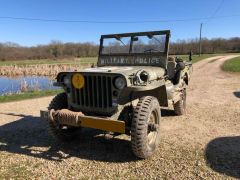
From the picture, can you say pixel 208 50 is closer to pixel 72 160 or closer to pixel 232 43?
pixel 232 43

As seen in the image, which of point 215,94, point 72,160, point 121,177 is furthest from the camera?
point 215,94

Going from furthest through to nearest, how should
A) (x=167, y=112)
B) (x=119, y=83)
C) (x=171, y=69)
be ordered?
(x=167, y=112)
(x=171, y=69)
(x=119, y=83)

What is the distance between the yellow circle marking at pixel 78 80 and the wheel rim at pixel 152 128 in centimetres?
132

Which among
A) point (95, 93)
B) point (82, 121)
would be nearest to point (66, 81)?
point (95, 93)

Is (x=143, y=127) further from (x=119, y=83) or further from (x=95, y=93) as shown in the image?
(x=95, y=93)

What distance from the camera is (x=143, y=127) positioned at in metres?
4.62

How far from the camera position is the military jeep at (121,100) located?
15.2ft

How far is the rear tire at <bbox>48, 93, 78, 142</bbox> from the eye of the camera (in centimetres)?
555

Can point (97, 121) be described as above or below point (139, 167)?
above

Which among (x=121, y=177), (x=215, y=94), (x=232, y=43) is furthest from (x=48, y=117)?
(x=232, y=43)

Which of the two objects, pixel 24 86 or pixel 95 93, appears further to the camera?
pixel 24 86

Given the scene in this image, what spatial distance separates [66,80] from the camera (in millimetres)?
5340

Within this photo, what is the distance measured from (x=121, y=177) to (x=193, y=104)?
5.55 meters

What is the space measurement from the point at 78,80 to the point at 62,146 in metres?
1.45
